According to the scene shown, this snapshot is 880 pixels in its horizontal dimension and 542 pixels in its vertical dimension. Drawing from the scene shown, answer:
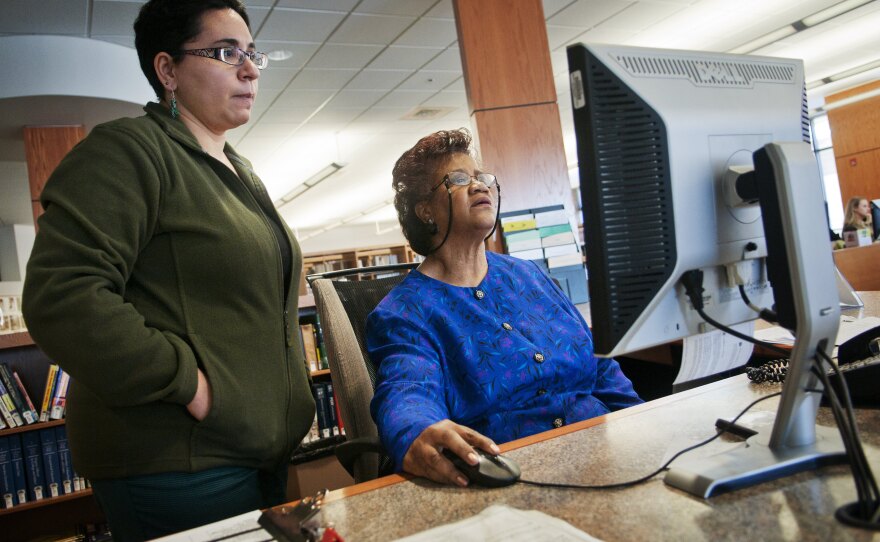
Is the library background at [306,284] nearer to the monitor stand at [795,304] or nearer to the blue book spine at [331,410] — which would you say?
the blue book spine at [331,410]

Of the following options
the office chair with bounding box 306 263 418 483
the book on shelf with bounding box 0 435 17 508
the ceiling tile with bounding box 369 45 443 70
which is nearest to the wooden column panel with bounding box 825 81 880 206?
the ceiling tile with bounding box 369 45 443 70

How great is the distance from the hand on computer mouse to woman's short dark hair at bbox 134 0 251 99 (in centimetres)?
94

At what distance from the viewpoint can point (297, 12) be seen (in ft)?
13.9

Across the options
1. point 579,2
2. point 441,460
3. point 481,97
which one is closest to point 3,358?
point 441,460

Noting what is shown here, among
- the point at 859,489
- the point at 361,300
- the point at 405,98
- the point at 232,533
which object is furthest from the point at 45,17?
the point at 859,489

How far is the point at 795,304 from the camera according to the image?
71cm

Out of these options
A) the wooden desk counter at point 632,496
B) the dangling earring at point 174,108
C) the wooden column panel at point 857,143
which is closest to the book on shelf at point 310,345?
the dangling earring at point 174,108

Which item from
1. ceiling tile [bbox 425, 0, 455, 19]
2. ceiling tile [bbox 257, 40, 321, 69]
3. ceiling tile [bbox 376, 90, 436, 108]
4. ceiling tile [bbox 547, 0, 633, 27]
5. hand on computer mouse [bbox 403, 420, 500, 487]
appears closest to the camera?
hand on computer mouse [bbox 403, 420, 500, 487]

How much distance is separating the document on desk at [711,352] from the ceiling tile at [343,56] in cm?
458

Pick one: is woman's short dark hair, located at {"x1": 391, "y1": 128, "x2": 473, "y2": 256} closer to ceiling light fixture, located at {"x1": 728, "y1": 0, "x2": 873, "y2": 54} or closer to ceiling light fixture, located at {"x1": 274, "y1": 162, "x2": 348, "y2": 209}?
ceiling light fixture, located at {"x1": 728, "y1": 0, "x2": 873, "y2": 54}

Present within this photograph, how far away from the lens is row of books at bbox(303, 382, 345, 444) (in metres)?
2.85

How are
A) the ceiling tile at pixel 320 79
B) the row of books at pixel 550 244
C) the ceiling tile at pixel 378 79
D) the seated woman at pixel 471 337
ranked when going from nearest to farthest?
the seated woman at pixel 471 337 → the row of books at pixel 550 244 → the ceiling tile at pixel 320 79 → the ceiling tile at pixel 378 79

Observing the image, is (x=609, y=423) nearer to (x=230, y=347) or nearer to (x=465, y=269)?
(x=465, y=269)

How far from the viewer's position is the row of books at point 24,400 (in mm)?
2543
